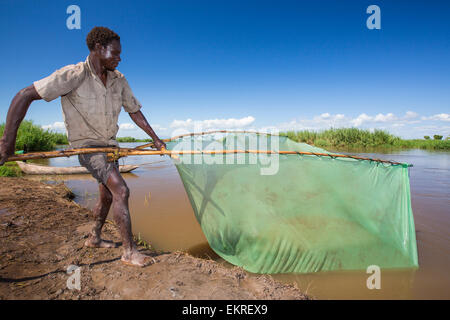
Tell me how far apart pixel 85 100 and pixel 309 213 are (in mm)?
2128

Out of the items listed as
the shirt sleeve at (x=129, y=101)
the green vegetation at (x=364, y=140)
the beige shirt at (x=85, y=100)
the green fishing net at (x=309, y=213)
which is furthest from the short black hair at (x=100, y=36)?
the green vegetation at (x=364, y=140)

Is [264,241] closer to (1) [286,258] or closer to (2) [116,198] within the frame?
(1) [286,258]

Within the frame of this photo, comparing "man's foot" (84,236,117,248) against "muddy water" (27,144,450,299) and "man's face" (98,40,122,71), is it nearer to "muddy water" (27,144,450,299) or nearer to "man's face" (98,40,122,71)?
"muddy water" (27,144,450,299)

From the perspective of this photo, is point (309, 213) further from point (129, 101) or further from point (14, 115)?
point (14, 115)

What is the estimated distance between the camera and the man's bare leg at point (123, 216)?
179 centimetres

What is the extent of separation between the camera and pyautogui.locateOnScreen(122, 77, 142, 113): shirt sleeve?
2.19 metres

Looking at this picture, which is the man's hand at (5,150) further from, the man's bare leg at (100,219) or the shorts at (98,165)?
the man's bare leg at (100,219)

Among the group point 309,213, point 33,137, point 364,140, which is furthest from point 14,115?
point 364,140

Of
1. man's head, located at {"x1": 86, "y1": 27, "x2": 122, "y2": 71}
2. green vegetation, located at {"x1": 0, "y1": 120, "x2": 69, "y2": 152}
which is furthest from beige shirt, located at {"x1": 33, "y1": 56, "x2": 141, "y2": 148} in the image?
green vegetation, located at {"x1": 0, "y1": 120, "x2": 69, "y2": 152}

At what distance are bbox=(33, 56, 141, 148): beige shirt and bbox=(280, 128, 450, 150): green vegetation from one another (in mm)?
14678

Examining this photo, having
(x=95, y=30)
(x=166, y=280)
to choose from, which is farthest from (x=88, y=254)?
(x=95, y=30)

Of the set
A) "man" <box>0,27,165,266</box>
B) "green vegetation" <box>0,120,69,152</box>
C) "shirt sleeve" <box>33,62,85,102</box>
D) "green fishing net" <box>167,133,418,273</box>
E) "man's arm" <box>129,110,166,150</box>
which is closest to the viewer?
"shirt sleeve" <box>33,62,85,102</box>

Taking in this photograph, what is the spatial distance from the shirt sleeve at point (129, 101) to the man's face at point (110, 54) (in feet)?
0.91
